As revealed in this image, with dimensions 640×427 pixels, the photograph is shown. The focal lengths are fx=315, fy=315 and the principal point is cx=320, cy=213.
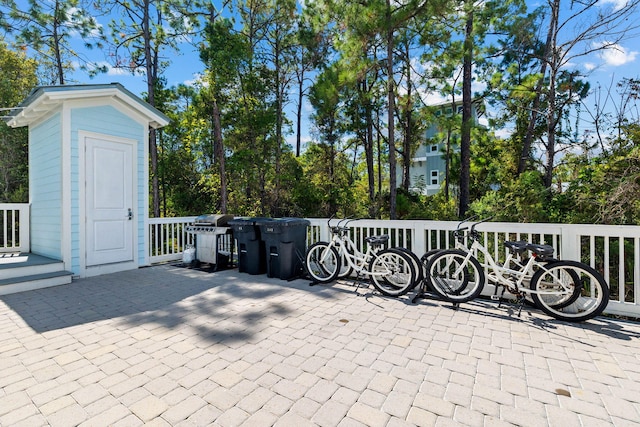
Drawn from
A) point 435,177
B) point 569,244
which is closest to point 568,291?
point 569,244

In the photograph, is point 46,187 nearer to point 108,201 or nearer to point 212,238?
point 108,201

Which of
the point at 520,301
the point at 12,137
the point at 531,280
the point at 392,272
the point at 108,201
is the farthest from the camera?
the point at 12,137

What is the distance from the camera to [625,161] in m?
5.26

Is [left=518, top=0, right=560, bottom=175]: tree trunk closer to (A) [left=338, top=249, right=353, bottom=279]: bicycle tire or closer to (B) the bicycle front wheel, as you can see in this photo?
(B) the bicycle front wheel

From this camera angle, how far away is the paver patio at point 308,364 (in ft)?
5.74

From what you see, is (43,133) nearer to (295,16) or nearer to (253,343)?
(253,343)

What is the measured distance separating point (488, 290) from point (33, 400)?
4.27 m

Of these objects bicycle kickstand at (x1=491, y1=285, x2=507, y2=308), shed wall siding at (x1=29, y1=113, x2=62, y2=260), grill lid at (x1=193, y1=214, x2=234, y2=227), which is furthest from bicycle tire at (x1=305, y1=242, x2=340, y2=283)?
shed wall siding at (x1=29, y1=113, x2=62, y2=260)

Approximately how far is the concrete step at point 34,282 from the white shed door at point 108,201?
501 mm

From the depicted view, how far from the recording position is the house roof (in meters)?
4.72

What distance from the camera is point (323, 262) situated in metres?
4.74

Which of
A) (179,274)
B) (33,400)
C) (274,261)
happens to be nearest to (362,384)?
(33,400)

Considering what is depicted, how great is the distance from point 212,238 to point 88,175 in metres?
2.17

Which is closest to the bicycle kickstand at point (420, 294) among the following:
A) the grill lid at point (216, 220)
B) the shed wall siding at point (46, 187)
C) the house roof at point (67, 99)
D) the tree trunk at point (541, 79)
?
the grill lid at point (216, 220)
